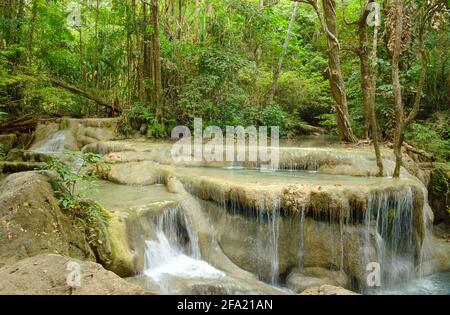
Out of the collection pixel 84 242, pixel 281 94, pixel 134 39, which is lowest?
pixel 84 242

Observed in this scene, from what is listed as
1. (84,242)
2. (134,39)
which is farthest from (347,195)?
(134,39)

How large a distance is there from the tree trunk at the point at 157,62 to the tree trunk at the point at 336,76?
16.8 feet

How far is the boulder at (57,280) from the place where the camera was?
2.78 meters

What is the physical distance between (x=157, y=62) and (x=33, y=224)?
8.01 meters

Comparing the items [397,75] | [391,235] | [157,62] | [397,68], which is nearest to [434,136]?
[397,75]

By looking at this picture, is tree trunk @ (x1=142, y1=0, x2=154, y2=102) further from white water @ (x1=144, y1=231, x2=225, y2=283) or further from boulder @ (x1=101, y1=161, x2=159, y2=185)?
white water @ (x1=144, y1=231, x2=225, y2=283)

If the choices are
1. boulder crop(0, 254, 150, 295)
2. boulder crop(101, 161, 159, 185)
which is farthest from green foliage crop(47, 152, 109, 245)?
boulder crop(101, 161, 159, 185)

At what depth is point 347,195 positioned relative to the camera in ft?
19.5

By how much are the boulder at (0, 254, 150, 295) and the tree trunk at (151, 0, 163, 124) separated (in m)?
8.79

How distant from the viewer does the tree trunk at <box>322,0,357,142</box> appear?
1062cm

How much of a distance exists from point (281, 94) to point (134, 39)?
6.63 meters

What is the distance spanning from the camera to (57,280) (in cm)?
291

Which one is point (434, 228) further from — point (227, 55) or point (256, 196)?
point (227, 55)

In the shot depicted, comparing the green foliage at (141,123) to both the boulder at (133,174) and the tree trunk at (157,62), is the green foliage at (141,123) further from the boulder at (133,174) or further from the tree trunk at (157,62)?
the boulder at (133,174)
